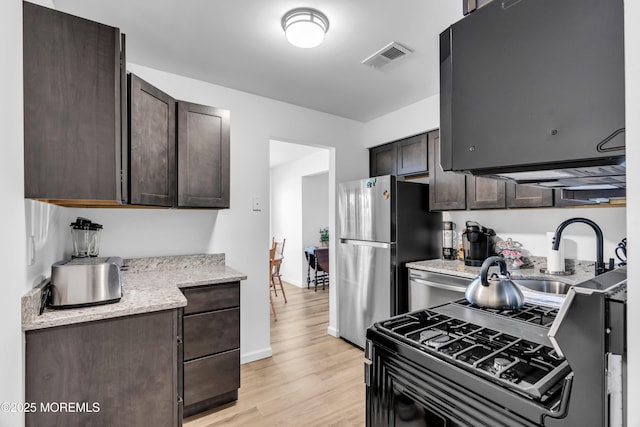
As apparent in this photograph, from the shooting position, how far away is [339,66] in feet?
8.04

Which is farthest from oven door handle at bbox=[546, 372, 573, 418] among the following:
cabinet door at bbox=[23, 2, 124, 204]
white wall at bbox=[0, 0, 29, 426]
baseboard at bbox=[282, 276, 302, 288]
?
baseboard at bbox=[282, 276, 302, 288]

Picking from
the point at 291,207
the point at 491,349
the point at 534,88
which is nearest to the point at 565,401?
the point at 491,349

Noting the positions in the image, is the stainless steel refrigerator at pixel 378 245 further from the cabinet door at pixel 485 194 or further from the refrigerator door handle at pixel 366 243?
the cabinet door at pixel 485 194

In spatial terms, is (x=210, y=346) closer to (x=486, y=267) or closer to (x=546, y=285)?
(x=486, y=267)

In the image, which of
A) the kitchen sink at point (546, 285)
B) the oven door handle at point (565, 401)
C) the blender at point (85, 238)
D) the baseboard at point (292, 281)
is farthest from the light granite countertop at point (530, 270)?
the baseboard at point (292, 281)

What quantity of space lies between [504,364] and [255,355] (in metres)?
2.51

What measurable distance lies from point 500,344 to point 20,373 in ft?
5.86

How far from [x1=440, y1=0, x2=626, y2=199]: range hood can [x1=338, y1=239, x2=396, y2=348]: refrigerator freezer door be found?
2.37m

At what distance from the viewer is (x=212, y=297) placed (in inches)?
84.6

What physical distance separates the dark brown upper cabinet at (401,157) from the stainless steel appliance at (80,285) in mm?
2757

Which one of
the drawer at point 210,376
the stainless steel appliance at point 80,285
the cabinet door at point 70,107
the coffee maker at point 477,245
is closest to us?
the cabinet door at point 70,107

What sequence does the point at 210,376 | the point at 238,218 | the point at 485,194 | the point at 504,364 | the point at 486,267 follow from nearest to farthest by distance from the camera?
1. the point at 504,364
2. the point at 486,267
3. the point at 210,376
4. the point at 485,194
5. the point at 238,218

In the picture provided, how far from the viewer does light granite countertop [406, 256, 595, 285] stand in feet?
7.27

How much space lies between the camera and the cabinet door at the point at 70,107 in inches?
51.7
